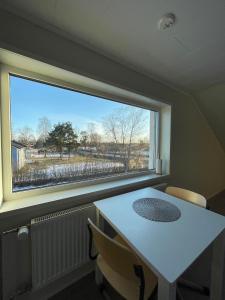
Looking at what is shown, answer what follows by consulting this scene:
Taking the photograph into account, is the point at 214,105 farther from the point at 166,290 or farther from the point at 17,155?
the point at 17,155

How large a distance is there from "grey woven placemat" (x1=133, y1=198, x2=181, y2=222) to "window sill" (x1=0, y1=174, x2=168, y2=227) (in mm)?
351

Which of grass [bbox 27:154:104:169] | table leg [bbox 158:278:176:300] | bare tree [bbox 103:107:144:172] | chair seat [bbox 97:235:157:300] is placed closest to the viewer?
table leg [bbox 158:278:176:300]

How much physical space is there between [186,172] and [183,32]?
2084mm

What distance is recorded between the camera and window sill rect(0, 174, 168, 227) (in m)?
1.05

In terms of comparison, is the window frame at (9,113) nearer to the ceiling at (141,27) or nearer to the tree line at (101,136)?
the tree line at (101,136)

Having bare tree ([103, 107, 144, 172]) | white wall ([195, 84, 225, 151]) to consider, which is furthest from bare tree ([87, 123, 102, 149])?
white wall ([195, 84, 225, 151])

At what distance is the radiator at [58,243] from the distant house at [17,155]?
46 centimetres

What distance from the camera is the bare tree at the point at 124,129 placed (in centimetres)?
186

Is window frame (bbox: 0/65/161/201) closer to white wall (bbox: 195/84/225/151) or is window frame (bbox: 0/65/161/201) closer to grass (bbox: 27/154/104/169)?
grass (bbox: 27/154/104/169)

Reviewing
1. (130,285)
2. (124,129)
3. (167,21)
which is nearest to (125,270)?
(130,285)

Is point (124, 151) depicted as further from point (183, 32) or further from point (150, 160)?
point (183, 32)

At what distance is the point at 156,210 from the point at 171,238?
1.10 feet

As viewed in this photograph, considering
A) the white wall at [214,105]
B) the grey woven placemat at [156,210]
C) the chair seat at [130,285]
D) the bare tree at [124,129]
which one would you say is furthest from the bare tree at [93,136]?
the white wall at [214,105]

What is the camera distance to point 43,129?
1.36m
